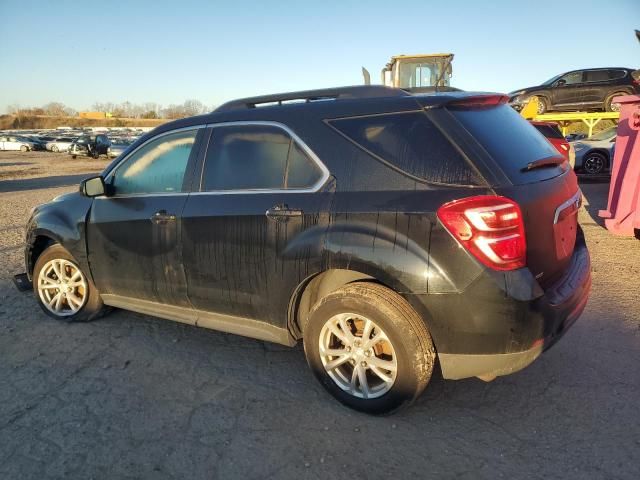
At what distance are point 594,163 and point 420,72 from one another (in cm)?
548

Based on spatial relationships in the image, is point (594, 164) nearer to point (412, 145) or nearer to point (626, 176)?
point (626, 176)

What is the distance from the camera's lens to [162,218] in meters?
3.44

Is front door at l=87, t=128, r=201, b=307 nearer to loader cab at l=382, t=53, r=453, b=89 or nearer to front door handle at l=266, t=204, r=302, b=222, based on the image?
front door handle at l=266, t=204, r=302, b=222

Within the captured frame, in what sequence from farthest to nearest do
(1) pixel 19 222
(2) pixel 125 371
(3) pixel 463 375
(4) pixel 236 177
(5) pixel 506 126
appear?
(1) pixel 19 222 < (2) pixel 125 371 < (4) pixel 236 177 < (5) pixel 506 126 < (3) pixel 463 375

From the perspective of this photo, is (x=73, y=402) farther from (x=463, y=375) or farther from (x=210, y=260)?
(x=463, y=375)

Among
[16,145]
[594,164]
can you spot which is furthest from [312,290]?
[16,145]

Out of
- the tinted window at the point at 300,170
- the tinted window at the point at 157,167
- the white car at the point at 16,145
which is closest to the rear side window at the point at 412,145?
the tinted window at the point at 300,170

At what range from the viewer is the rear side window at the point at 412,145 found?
249 cm

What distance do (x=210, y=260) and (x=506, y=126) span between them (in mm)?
2078

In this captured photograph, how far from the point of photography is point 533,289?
242 cm

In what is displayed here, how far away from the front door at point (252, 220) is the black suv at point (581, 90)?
1362cm

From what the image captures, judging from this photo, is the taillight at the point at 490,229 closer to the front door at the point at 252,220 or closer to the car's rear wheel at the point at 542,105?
the front door at the point at 252,220

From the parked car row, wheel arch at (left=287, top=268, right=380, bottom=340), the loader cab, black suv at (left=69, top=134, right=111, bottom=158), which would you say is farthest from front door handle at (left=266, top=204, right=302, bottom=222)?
black suv at (left=69, top=134, right=111, bottom=158)

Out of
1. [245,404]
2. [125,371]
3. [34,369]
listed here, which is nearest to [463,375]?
[245,404]
